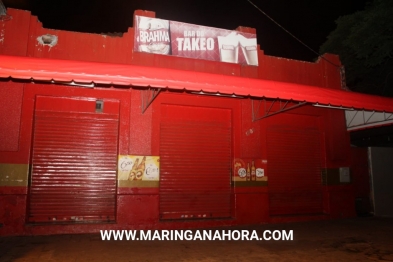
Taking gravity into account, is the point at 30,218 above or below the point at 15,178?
below

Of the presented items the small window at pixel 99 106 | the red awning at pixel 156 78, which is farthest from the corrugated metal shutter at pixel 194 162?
the red awning at pixel 156 78

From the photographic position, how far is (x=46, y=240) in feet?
21.7

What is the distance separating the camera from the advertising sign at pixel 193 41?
27.6 feet

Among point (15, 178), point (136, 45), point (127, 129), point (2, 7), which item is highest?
point (2, 7)

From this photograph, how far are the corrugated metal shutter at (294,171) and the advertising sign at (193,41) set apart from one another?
8.92ft

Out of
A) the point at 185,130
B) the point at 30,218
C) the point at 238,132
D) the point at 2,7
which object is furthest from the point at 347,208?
the point at 2,7

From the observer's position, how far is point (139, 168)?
7.87 meters

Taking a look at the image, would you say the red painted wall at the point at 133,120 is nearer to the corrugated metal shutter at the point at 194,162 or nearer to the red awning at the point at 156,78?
the corrugated metal shutter at the point at 194,162

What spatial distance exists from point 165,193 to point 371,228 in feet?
19.3

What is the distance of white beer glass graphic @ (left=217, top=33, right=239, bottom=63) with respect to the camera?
909 centimetres

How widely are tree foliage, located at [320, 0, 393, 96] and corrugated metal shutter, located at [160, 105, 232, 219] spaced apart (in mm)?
7175

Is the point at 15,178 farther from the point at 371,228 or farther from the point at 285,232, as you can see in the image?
the point at 371,228

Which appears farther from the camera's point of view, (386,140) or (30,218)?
(386,140)

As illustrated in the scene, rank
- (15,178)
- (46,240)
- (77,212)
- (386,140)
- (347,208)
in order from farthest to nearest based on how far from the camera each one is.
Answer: (386,140), (347,208), (77,212), (15,178), (46,240)
